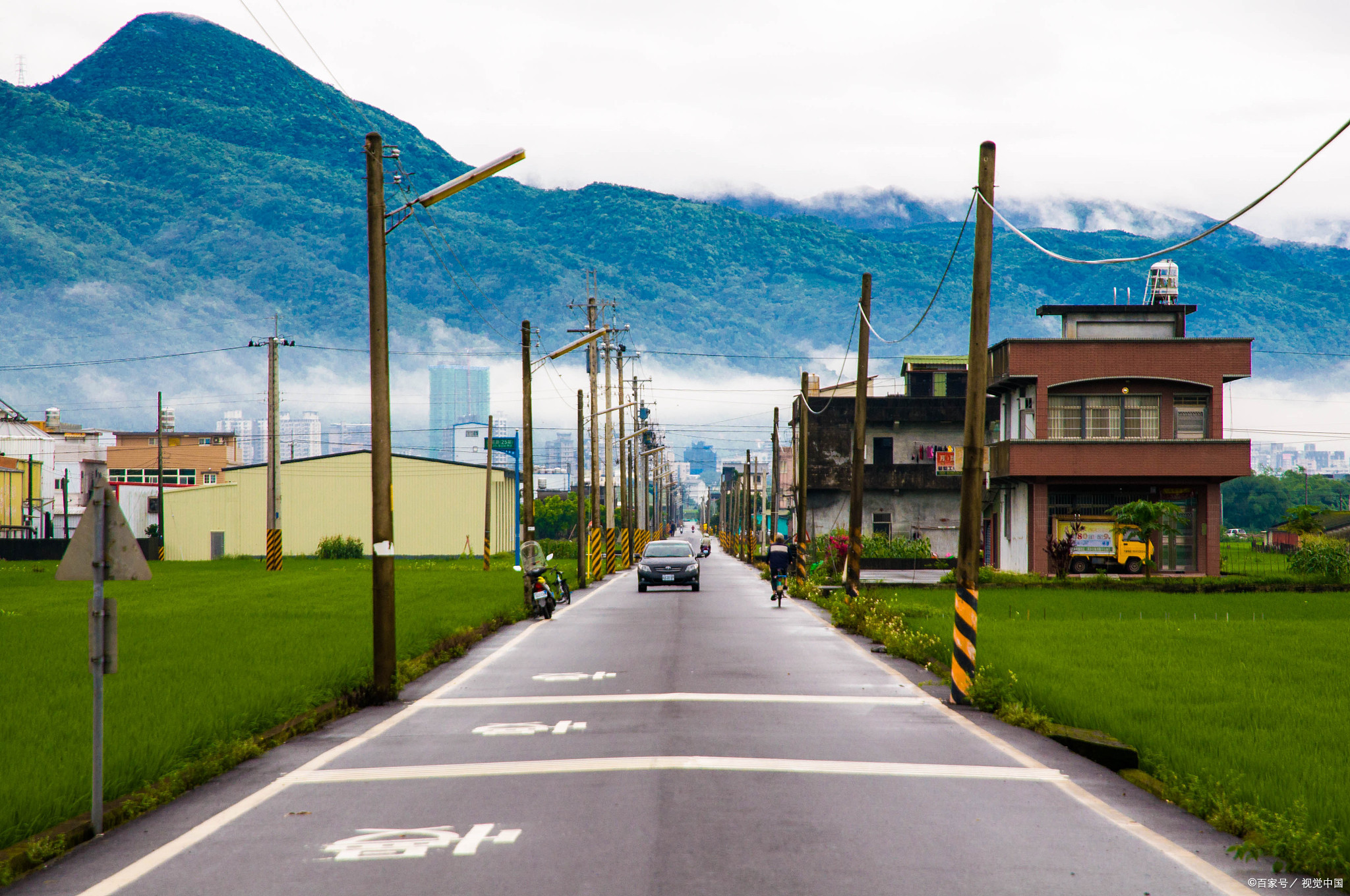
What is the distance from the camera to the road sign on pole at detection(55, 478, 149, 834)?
846cm

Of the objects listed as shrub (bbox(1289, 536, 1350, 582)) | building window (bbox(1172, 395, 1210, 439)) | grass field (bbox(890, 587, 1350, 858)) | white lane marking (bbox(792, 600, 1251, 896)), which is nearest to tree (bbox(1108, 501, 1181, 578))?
shrub (bbox(1289, 536, 1350, 582))

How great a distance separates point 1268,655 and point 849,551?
45.2 ft

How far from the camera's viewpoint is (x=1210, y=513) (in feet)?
162

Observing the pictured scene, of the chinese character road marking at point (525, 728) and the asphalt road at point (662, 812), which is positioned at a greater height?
the asphalt road at point (662, 812)

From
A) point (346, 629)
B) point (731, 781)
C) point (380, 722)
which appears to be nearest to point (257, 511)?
point (346, 629)

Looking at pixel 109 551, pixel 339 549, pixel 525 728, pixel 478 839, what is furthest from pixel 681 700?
pixel 339 549

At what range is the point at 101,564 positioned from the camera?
8578 millimetres

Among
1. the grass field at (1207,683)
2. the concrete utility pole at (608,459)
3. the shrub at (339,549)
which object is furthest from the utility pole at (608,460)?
the grass field at (1207,683)

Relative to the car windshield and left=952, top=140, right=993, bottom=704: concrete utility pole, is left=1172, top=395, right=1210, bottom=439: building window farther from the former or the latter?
left=952, top=140, right=993, bottom=704: concrete utility pole

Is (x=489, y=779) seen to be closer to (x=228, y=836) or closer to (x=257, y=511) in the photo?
(x=228, y=836)

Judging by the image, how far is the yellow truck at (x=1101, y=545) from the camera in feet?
164

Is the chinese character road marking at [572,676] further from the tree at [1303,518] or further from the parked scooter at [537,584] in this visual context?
the tree at [1303,518]

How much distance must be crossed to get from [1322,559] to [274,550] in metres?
39.1

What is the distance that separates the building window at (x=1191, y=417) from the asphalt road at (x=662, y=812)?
39090 mm
